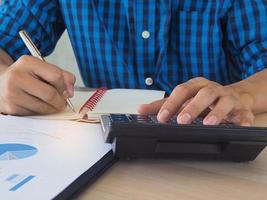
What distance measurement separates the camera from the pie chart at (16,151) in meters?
0.51

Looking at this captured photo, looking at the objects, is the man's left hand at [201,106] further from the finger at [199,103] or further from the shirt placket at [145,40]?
the shirt placket at [145,40]

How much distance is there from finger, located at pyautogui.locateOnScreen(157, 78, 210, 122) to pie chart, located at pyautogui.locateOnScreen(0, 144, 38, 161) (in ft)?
0.52

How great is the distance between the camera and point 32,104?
0.68 metres

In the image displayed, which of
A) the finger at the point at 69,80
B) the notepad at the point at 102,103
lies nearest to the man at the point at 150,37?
the notepad at the point at 102,103

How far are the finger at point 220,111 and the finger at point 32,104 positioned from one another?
26 centimetres

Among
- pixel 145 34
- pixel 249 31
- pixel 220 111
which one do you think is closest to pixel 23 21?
pixel 145 34

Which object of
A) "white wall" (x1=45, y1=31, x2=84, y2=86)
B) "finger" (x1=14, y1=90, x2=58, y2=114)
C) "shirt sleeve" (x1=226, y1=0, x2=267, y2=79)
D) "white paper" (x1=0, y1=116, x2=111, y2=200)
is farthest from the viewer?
"white wall" (x1=45, y1=31, x2=84, y2=86)

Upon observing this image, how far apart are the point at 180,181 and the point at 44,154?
0.52ft

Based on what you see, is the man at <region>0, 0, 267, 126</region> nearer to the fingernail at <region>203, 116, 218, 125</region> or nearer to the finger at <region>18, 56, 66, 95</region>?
the finger at <region>18, 56, 66, 95</region>

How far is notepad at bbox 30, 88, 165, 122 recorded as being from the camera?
26.8 inches

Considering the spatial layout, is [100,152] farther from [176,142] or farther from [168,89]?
[168,89]

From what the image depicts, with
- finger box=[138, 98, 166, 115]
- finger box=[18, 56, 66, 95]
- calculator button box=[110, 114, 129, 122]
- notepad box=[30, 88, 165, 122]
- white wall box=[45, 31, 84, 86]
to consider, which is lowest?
white wall box=[45, 31, 84, 86]

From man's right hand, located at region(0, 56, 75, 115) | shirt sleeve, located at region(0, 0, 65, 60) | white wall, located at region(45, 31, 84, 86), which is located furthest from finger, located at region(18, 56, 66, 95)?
white wall, located at region(45, 31, 84, 86)

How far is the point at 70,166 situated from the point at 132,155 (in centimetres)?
8
